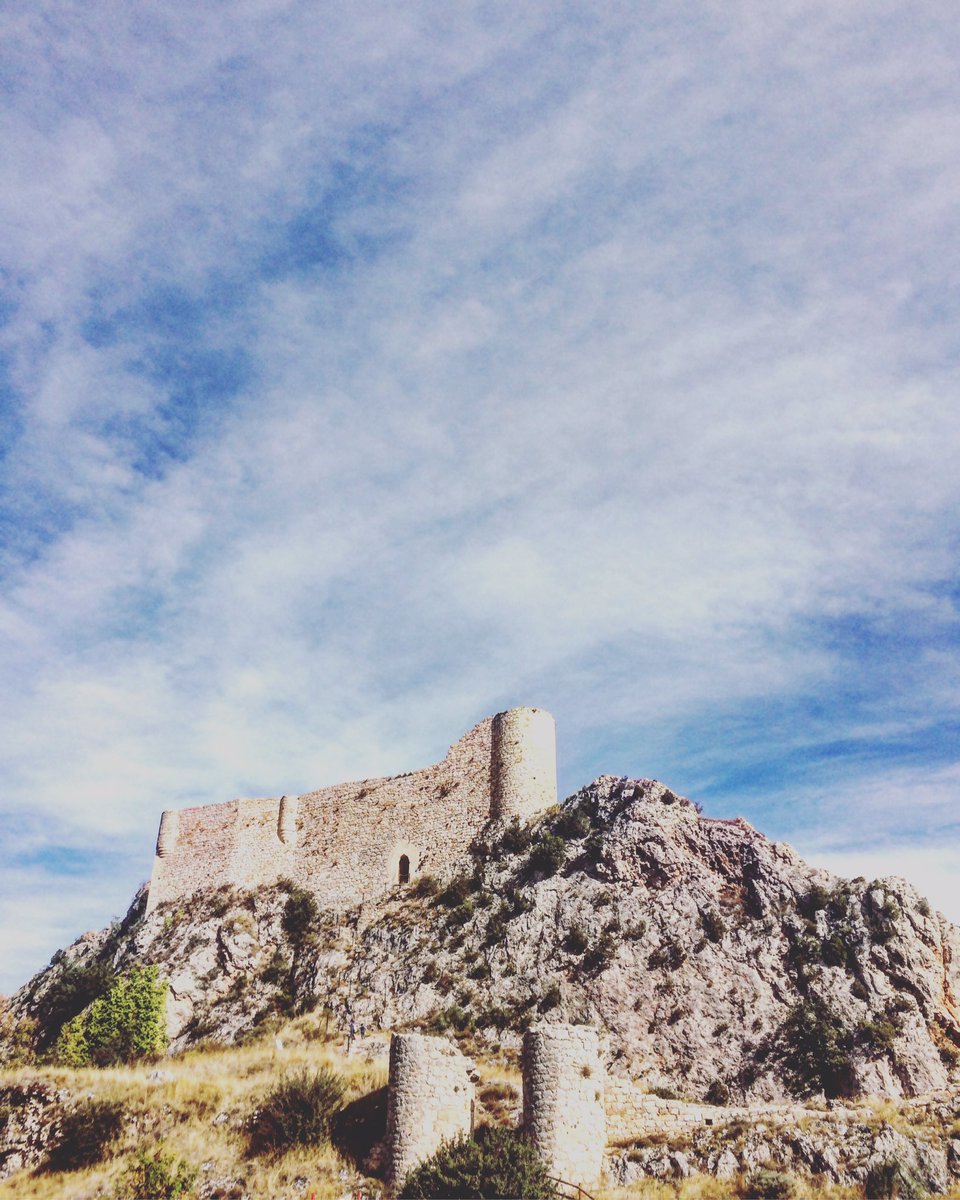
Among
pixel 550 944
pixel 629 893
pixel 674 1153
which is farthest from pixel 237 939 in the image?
pixel 674 1153

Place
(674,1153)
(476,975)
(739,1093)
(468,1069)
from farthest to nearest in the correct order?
(476,975) → (739,1093) → (468,1069) → (674,1153)

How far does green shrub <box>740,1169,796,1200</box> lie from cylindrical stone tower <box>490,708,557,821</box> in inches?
888

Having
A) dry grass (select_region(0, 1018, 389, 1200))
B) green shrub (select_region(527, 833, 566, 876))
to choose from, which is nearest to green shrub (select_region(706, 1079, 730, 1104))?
dry grass (select_region(0, 1018, 389, 1200))

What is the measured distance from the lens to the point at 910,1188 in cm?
2011

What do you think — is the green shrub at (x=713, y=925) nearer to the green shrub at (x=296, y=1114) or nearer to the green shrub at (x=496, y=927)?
the green shrub at (x=496, y=927)

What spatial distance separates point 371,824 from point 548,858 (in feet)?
33.3

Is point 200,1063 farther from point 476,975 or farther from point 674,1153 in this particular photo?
point 674,1153

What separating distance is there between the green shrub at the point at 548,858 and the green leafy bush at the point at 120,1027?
16.5 m

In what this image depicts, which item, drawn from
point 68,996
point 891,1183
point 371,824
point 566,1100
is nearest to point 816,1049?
point 891,1183

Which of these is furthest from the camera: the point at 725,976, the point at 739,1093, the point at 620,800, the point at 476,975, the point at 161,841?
the point at 161,841

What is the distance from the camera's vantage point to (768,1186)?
20906 millimetres

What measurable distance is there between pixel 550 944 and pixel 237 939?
49.8 feet

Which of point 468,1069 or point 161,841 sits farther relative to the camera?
point 161,841

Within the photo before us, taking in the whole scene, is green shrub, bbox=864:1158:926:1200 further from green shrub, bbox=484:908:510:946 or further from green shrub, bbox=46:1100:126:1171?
green shrub, bbox=46:1100:126:1171
